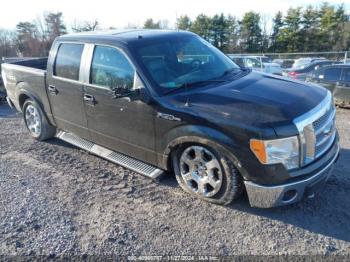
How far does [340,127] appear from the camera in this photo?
687cm

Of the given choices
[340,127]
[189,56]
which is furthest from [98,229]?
[340,127]

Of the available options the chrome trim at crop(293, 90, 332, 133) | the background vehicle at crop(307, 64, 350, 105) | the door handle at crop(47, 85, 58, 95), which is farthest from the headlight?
the background vehicle at crop(307, 64, 350, 105)

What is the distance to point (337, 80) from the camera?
9.38 metres

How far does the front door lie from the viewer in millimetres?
3934

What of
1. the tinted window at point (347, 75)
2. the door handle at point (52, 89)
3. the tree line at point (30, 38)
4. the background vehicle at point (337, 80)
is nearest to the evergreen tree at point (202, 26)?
the tree line at point (30, 38)

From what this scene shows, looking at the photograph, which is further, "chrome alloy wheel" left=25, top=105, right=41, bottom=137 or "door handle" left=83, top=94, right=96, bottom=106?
"chrome alloy wheel" left=25, top=105, right=41, bottom=137

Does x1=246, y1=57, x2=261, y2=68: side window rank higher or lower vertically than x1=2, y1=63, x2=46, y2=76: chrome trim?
lower

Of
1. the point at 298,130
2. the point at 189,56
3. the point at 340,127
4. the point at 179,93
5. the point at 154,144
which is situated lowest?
the point at 340,127

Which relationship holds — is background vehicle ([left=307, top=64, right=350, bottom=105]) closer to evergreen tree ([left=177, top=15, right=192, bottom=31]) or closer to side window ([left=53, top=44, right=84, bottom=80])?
side window ([left=53, top=44, right=84, bottom=80])

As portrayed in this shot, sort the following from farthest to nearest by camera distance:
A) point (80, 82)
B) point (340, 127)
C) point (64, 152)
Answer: point (340, 127)
point (64, 152)
point (80, 82)

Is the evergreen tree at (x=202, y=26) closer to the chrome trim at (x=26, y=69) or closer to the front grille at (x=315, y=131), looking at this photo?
the chrome trim at (x=26, y=69)

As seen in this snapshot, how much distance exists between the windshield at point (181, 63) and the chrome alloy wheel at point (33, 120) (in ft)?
9.50

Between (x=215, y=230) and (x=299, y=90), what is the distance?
1.81 m

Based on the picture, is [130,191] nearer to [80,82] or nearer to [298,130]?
[80,82]
